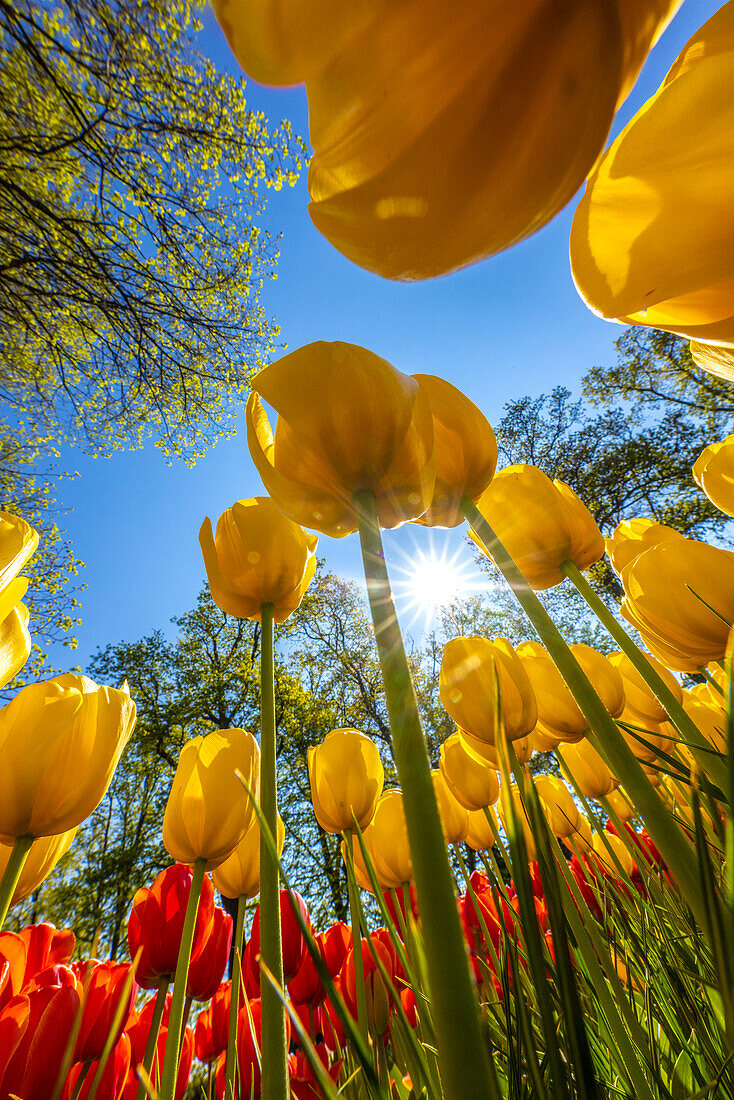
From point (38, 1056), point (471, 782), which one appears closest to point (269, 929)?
point (38, 1056)

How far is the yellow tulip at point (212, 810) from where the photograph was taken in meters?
0.44

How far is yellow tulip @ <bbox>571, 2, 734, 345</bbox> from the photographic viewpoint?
0.40 feet

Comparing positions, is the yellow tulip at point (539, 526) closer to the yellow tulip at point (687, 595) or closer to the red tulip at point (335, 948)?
the yellow tulip at point (687, 595)

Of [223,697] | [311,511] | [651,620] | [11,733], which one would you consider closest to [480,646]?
[651,620]

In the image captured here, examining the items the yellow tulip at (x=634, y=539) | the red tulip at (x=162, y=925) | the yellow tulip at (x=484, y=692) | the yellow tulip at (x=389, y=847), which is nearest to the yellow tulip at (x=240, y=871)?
the red tulip at (x=162, y=925)

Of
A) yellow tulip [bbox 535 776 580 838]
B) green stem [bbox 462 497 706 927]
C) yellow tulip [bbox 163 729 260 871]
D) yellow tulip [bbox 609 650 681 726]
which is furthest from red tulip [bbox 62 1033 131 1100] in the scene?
yellow tulip [bbox 609 650 681 726]

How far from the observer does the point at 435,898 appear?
0.50 ft

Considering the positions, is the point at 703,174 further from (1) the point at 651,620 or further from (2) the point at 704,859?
(1) the point at 651,620

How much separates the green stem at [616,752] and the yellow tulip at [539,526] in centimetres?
18

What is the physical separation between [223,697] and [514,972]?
7668 mm

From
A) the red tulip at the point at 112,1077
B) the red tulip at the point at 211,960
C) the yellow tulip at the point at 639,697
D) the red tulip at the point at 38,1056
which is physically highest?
the yellow tulip at the point at 639,697

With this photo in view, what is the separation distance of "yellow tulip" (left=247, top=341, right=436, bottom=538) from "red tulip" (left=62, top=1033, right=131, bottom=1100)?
18.5 inches

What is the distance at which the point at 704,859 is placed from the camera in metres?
0.15

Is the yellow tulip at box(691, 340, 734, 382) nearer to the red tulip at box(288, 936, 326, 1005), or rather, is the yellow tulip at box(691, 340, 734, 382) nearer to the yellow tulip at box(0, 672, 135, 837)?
the yellow tulip at box(0, 672, 135, 837)
